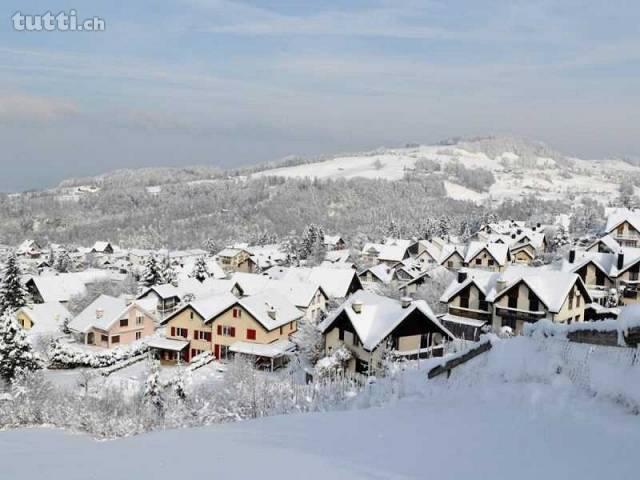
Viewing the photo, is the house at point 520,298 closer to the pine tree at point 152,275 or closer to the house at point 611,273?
the house at point 611,273

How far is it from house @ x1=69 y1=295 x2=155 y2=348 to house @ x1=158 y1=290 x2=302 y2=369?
3978mm

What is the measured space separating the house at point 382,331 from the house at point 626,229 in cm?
3293

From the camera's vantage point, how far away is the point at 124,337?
40250 millimetres

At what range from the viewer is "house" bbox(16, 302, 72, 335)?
142ft

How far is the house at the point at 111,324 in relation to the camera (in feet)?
129

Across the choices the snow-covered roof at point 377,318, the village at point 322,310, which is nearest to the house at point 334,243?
the village at point 322,310

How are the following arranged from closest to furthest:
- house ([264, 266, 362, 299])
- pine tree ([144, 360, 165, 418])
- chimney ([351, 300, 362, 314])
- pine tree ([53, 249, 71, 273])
A: 1. pine tree ([144, 360, 165, 418])
2. chimney ([351, 300, 362, 314])
3. house ([264, 266, 362, 299])
4. pine tree ([53, 249, 71, 273])

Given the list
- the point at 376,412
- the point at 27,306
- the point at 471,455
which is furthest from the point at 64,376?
the point at 471,455

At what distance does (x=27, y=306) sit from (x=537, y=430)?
47.3 m

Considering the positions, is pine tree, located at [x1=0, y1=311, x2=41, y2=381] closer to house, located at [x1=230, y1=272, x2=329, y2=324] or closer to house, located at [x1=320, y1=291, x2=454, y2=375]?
house, located at [x1=320, y1=291, x2=454, y2=375]

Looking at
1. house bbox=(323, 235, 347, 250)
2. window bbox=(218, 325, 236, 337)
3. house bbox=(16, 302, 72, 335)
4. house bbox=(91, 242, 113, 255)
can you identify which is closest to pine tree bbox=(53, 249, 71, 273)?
house bbox=(91, 242, 113, 255)

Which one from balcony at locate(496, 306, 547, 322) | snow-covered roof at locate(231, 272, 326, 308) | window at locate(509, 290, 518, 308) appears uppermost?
window at locate(509, 290, 518, 308)

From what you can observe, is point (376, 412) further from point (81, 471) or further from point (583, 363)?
point (81, 471)

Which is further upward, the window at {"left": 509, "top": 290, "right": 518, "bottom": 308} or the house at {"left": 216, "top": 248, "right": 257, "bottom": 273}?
the window at {"left": 509, "top": 290, "right": 518, "bottom": 308}
